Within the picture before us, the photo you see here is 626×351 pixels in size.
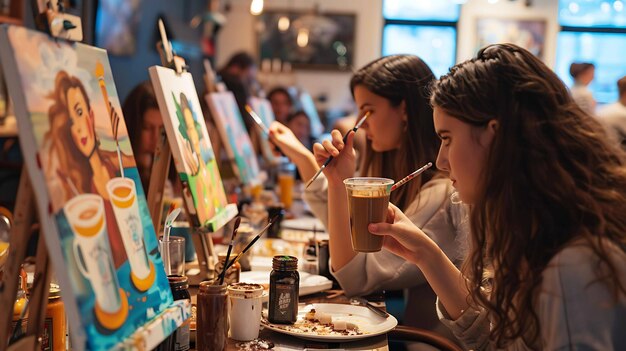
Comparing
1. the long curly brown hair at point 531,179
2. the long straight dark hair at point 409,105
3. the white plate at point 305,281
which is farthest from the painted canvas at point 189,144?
the long curly brown hair at point 531,179

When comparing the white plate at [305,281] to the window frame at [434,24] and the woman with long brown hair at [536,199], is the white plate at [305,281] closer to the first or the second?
the woman with long brown hair at [536,199]

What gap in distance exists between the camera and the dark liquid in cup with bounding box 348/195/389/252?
6.03 feet

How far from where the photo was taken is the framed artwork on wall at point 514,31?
1116 centimetres

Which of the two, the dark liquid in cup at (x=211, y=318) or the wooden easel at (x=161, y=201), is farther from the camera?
the wooden easel at (x=161, y=201)

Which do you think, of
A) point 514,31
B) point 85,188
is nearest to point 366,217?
point 85,188

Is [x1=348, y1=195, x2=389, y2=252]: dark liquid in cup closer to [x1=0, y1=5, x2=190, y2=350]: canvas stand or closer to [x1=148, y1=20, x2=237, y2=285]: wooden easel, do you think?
[x1=148, y1=20, x2=237, y2=285]: wooden easel

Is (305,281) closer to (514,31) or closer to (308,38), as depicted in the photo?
(308,38)

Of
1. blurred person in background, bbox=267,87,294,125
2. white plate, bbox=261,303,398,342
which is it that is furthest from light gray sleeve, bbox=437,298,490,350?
blurred person in background, bbox=267,87,294,125

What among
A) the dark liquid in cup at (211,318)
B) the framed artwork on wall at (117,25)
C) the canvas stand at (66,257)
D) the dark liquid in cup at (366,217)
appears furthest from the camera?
the framed artwork on wall at (117,25)

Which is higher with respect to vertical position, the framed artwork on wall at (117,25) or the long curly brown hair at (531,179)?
the framed artwork on wall at (117,25)

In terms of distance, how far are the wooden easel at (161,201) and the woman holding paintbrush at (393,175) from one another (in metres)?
0.36

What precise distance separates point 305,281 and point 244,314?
0.54 m

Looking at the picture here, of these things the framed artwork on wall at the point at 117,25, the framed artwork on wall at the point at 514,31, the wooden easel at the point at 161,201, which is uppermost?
the framed artwork on wall at the point at 514,31

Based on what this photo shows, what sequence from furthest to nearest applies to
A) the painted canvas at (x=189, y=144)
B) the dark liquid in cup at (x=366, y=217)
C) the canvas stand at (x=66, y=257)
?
the painted canvas at (x=189, y=144) → the dark liquid in cup at (x=366, y=217) → the canvas stand at (x=66, y=257)
